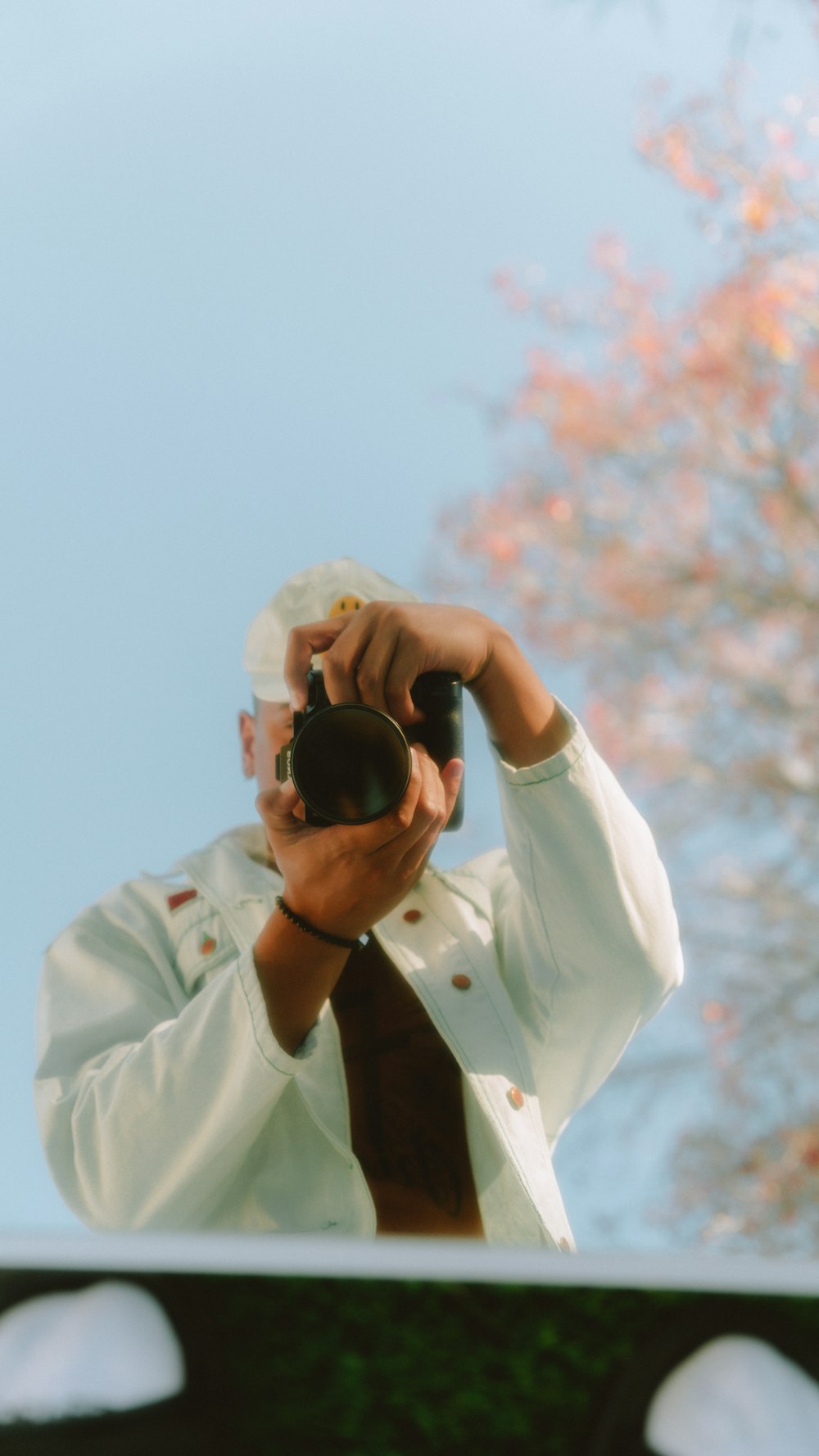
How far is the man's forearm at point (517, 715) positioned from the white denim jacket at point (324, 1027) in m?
0.01

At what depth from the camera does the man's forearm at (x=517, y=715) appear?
2.51 feet

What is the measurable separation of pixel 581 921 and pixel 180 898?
36cm

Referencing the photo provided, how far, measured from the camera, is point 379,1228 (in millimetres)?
722

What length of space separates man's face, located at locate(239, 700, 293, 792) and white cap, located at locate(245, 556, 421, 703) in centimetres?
2

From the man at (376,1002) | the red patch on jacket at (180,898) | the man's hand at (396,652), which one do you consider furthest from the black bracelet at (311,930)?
the red patch on jacket at (180,898)

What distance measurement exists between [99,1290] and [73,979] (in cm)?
47

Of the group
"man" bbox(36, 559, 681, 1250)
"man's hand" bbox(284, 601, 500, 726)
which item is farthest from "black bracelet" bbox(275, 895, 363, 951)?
"man's hand" bbox(284, 601, 500, 726)

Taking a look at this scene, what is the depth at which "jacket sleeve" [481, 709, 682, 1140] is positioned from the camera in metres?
0.76

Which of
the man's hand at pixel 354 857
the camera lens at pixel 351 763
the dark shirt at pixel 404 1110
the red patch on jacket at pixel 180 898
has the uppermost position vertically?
the camera lens at pixel 351 763

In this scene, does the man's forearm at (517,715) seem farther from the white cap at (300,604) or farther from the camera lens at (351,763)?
the white cap at (300,604)

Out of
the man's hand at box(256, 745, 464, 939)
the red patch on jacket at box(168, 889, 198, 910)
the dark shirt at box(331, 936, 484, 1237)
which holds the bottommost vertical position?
the dark shirt at box(331, 936, 484, 1237)

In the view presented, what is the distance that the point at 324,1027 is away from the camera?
2.62 ft

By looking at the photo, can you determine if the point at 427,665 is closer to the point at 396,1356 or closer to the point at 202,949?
the point at 202,949

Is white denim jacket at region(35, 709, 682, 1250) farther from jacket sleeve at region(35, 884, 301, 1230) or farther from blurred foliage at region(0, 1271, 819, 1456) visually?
blurred foliage at region(0, 1271, 819, 1456)
